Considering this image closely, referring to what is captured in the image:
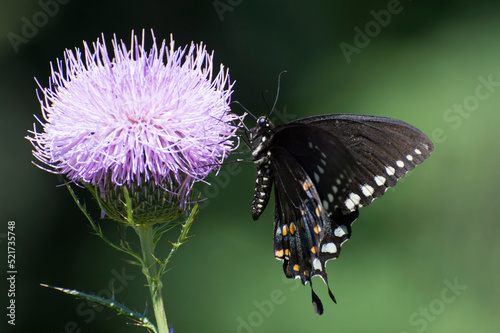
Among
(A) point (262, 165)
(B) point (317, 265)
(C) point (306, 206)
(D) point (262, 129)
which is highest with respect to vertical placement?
(D) point (262, 129)

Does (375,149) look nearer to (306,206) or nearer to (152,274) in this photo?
(306,206)

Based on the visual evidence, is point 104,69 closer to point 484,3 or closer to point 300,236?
point 300,236

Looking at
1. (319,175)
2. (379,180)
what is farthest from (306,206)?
(379,180)

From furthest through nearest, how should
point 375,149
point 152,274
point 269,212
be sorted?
point 269,212
point 375,149
point 152,274

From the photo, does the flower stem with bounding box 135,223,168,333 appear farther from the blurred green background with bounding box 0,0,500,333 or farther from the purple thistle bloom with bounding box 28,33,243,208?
the blurred green background with bounding box 0,0,500,333

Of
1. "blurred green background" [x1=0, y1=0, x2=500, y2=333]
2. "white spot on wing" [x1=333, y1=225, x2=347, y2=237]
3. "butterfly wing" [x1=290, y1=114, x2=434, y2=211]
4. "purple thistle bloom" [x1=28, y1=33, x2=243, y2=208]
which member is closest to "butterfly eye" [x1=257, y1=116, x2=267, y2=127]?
"butterfly wing" [x1=290, y1=114, x2=434, y2=211]
